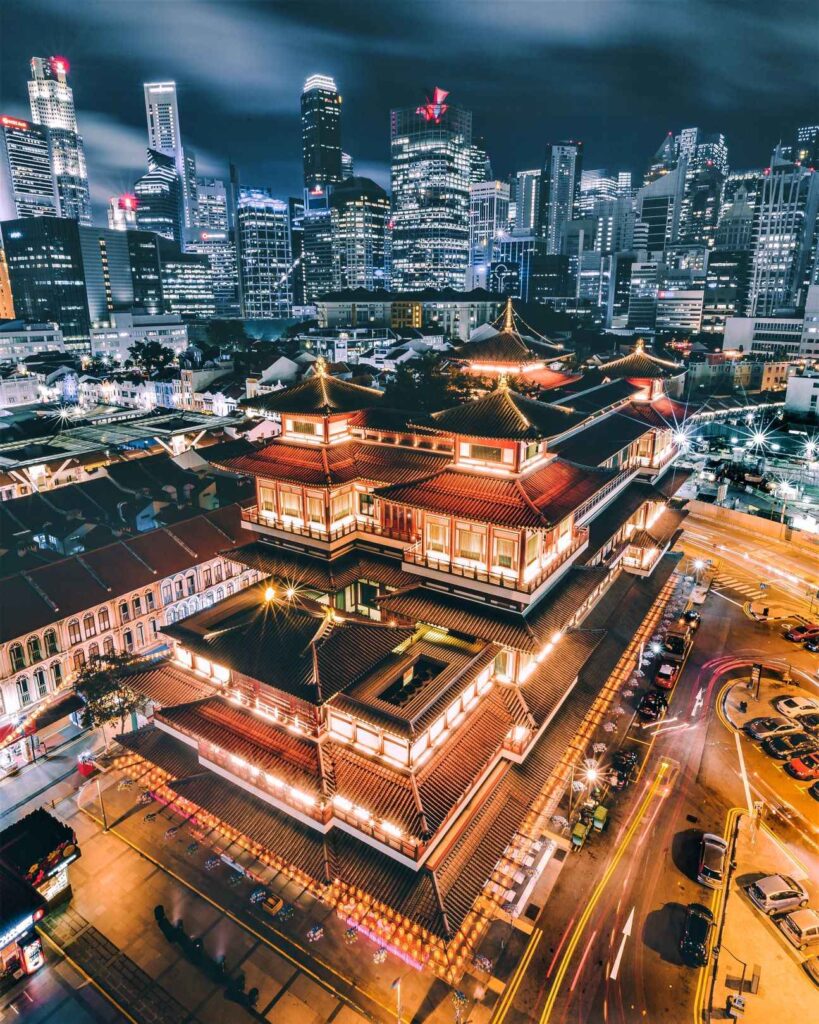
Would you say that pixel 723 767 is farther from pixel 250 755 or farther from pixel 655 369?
pixel 655 369

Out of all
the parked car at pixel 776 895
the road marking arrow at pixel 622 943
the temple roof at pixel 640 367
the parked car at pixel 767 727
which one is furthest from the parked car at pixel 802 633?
the road marking arrow at pixel 622 943

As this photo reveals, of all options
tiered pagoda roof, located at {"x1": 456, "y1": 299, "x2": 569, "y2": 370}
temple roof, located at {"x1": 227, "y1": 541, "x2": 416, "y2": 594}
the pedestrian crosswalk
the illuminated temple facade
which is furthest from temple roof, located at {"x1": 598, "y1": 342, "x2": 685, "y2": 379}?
temple roof, located at {"x1": 227, "y1": 541, "x2": 416, "y2": 594}

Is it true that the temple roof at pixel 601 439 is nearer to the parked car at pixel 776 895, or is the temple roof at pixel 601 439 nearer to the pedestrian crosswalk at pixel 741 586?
the pedestrian crosswalk at pixel 741 586

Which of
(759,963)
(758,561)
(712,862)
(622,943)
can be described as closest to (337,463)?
(622,943)

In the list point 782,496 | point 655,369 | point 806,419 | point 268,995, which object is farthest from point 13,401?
point 806,419

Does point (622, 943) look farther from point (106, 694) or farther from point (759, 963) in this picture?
point (106, 694)

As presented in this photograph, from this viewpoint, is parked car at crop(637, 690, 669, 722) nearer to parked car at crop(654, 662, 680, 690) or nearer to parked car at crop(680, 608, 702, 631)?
parked car at crop(654, 662, 680, 690)
